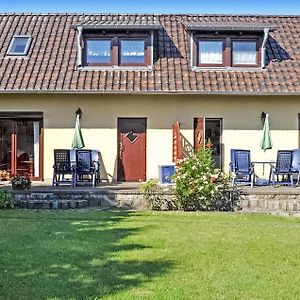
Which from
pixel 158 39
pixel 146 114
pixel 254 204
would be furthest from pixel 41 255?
pixel 158 39

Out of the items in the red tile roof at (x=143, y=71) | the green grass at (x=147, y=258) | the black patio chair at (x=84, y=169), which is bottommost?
the green grass at (x=147, y=258)

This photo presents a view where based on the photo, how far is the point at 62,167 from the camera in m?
16.6

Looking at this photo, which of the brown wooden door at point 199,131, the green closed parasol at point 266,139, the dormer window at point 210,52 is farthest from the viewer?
the dormer window at point 210,52

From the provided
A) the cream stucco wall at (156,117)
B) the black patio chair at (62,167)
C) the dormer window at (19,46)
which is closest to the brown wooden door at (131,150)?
the cream stucco wall at (156,117)

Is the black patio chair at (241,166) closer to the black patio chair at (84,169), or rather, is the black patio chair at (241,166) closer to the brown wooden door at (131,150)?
the brown wooden door at (131,150)

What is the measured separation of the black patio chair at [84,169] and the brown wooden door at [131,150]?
53.9 inches

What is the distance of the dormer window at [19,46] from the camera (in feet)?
63.9

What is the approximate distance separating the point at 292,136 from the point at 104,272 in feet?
41.2

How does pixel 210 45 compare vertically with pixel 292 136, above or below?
above

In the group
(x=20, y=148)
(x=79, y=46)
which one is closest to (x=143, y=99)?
(x=79, y=46)

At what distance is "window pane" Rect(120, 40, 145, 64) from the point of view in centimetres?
1873

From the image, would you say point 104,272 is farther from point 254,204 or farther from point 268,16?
point 268,16

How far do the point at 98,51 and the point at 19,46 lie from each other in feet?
10.5

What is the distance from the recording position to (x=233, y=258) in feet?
26.6
